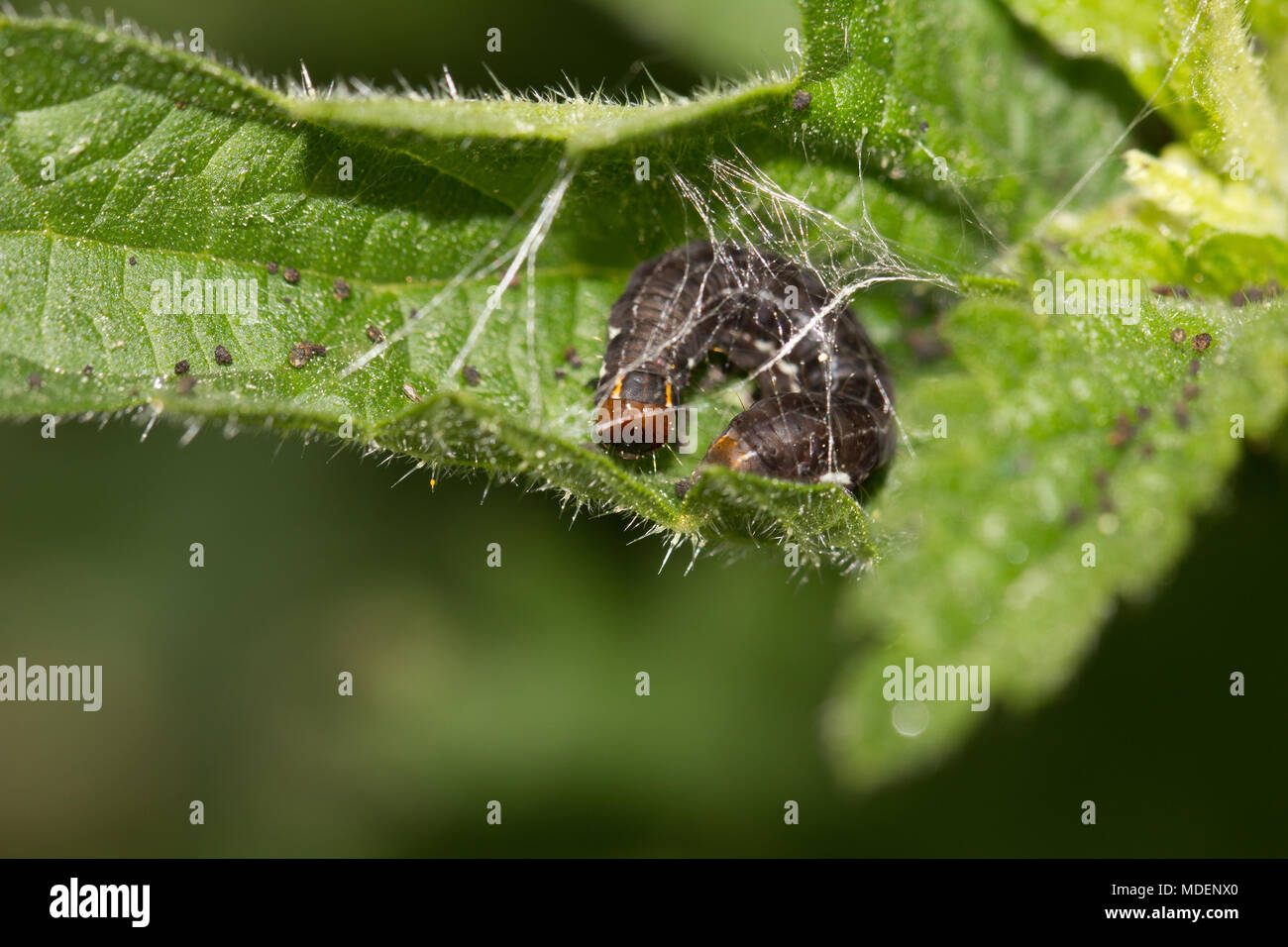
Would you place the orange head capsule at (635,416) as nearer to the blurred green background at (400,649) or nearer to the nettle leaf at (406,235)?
the nettle leaf at (406,235)

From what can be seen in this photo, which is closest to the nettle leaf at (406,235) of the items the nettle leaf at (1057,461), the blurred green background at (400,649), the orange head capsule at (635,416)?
the orange head capsule at (635,416)

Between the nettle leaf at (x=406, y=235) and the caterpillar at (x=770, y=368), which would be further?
the caterpillar at (x=770, y=368)

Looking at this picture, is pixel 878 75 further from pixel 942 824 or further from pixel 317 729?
pixel 317 729

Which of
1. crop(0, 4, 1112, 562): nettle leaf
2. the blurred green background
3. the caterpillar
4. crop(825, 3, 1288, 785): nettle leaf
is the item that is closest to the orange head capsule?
the caterpillar

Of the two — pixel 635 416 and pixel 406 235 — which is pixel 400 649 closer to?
pixel 635 416

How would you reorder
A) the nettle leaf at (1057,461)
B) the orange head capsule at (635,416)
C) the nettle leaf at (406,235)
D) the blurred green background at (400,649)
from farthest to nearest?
the blurred green background at (400,649) → the orange head capsule at (635,416) → the nettle leaf at (406,235) → the nettle leaf at (1057,461)

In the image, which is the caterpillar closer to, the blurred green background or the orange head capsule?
the orange head capsule

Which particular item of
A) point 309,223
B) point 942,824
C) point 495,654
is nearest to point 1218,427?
point 309,223
